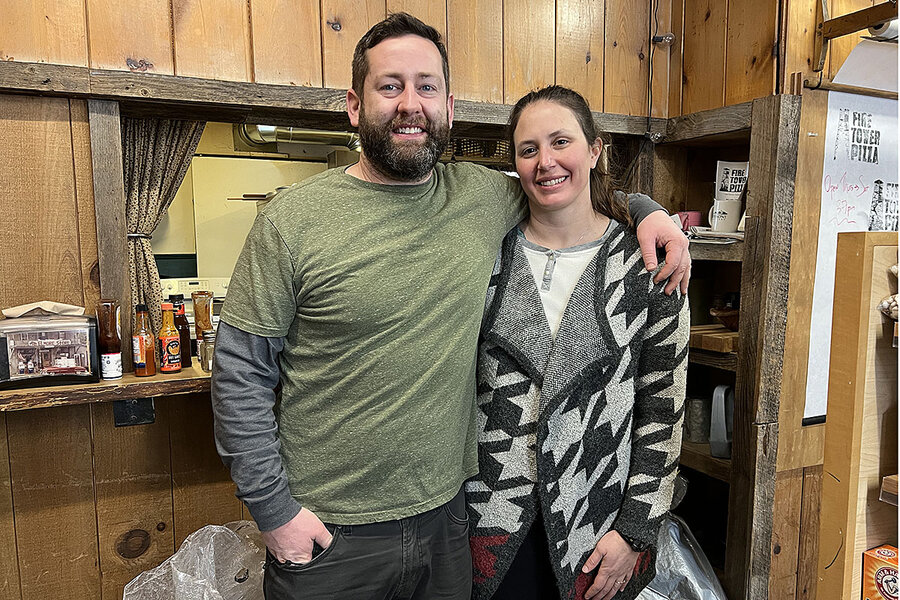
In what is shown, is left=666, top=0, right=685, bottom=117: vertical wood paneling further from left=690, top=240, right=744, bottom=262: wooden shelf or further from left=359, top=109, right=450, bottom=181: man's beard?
left=359, top=109, right=450, bottom=181: man's beard

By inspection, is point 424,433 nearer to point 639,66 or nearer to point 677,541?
point 677,541

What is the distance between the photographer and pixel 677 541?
6.34 ft

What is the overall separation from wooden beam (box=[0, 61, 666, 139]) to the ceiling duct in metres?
1.96

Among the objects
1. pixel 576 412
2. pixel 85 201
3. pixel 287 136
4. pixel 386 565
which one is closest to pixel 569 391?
pixel 576 412

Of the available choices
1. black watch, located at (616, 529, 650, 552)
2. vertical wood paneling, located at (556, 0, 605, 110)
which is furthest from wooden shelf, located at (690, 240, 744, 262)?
black watch, located at (616, 529, 650, 552)

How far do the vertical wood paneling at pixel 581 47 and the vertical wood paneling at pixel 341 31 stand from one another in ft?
1.99

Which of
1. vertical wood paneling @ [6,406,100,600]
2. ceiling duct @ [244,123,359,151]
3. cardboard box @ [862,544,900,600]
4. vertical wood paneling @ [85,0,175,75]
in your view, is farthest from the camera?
ceiling duct @ [244,123,359,151]

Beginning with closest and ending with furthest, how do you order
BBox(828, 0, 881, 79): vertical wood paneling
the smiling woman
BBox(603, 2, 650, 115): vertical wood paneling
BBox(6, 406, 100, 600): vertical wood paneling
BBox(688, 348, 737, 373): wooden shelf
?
the smiling woman < BBox(6, 406, 100, 600): vertical wood paneling < BBox(828, 0, 881, 79): vertical wood paneling < BBox(688, 348, 737, 373): wooden shelf < BBox(603, 2, 650, 115): vertical wood paneling

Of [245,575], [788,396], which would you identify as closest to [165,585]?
[245,575]

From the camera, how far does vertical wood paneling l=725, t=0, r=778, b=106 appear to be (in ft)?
6.21

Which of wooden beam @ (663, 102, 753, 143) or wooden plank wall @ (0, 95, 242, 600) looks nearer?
wooden plank wall @ (0, 95, 242, 600)

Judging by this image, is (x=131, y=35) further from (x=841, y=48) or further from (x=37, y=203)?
(x=841, y=48)

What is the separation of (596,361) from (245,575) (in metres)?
1.06

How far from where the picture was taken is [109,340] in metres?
1.60
